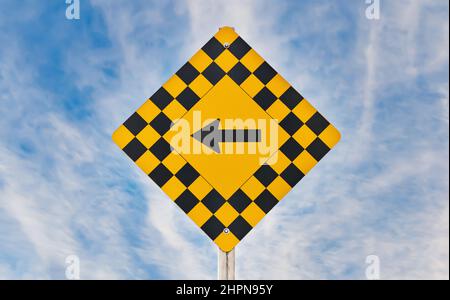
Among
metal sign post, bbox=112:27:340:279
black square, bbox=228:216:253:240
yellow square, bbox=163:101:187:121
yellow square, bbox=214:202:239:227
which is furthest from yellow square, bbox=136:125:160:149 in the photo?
black square, bbox=228:216:253:240

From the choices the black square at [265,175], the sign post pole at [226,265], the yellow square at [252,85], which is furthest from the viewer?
the yellow square at [252,85]

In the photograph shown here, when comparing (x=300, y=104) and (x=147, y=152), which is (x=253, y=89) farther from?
(x=147, y=152)

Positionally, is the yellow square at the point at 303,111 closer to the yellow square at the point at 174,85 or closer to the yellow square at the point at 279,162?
the yellow square at the point at 279,162

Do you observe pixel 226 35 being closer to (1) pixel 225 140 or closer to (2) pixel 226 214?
(1) pixel 225 140

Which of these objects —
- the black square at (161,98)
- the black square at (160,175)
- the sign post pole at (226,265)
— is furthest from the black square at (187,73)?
the sign post pole at (226,265)

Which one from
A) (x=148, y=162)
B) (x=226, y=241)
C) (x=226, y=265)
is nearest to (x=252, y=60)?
(x=148, y=162)
